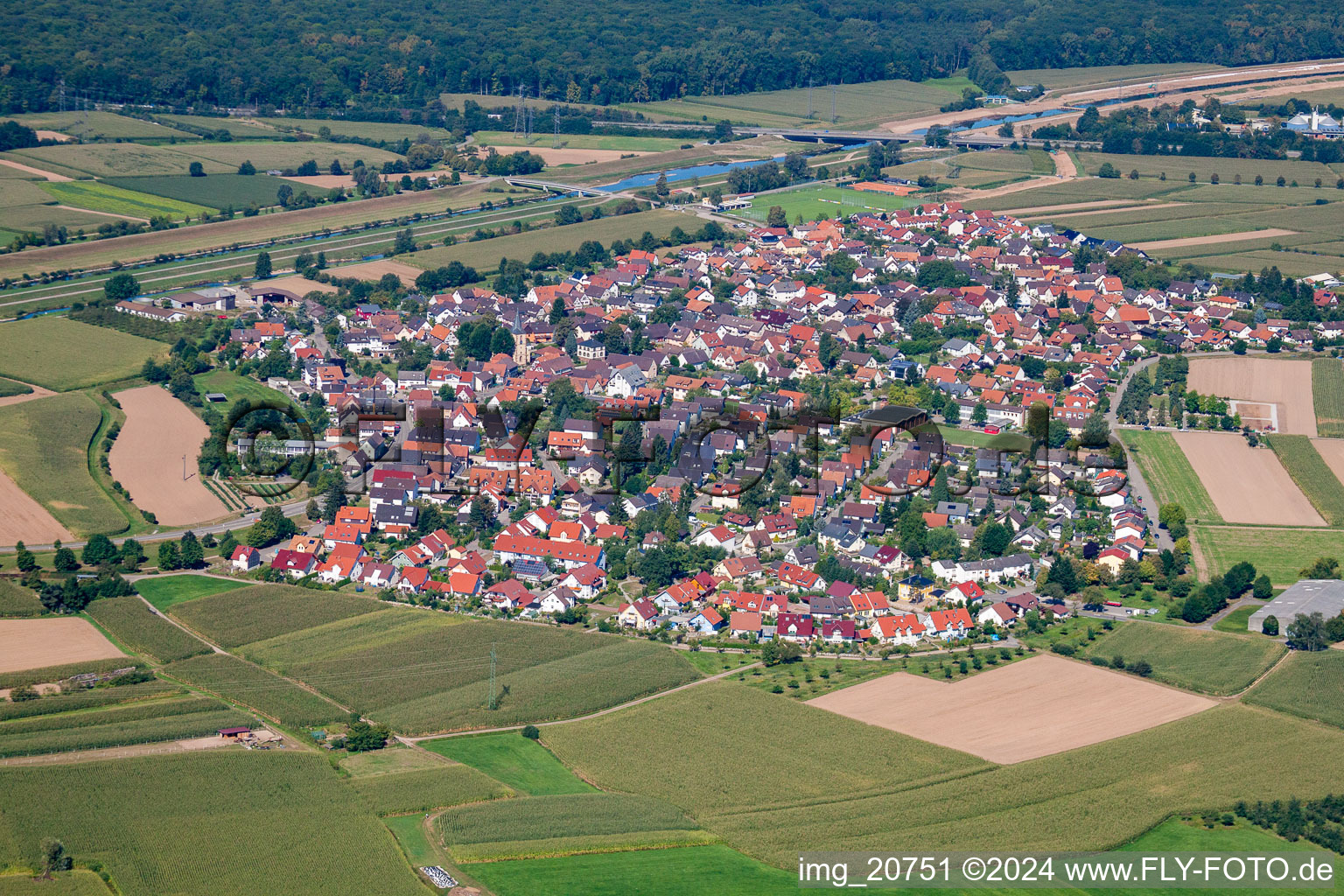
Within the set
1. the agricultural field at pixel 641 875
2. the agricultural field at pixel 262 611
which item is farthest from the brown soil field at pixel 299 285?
the agricultural field at pixel 641 875

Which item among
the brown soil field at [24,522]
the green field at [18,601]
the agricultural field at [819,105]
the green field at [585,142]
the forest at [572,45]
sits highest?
the forest at [572,45]

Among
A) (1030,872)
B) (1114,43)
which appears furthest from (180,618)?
(1114,43)

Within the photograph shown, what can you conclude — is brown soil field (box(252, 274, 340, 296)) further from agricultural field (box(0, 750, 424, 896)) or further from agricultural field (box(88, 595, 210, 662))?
agricultural field (box(0, 750, 424, 896))

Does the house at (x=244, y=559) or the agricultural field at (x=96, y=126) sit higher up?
the agricultural field at (x=96, y=126)

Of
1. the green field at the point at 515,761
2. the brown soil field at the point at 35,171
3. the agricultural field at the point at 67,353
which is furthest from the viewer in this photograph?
the brown soil field at the point at 35,171

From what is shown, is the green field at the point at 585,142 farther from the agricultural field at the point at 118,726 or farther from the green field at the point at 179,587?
the agricultural field at the point at 118,726

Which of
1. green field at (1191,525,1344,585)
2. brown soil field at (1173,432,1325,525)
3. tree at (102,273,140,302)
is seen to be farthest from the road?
tree at (102,273,140,302)

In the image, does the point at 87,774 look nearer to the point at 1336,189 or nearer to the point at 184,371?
the point at 184,371

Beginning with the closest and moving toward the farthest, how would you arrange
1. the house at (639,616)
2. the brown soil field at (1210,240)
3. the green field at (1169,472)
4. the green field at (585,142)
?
the house at (639,616) → the green field at (1169,472) → the brown soil field at (1210,240) → the green field at (585,142)
